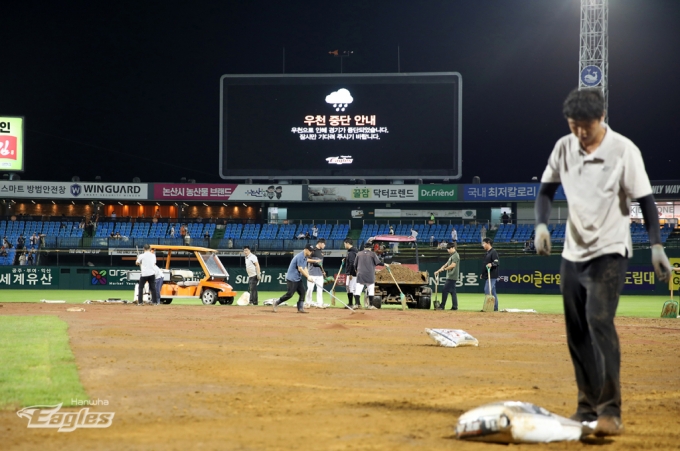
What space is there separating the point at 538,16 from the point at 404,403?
5104cm

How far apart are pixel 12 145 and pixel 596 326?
4527 cm

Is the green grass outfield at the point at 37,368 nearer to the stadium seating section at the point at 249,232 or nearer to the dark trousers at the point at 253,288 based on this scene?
the dark trousers at the point at 253,288

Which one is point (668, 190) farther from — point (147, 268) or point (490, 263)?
point (147, 268)

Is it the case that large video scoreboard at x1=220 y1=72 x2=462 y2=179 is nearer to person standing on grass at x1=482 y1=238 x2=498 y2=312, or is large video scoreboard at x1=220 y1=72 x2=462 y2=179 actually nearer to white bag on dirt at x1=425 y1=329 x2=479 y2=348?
person standing on grass at x1=482 y1=238 x2=498 y2=312

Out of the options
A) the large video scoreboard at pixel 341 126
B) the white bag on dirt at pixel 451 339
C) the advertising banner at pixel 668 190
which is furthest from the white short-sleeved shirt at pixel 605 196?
the advertising banner at pixel 668 190

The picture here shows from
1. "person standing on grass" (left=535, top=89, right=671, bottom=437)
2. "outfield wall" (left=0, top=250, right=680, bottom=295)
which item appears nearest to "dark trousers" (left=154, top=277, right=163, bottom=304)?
"outfield wall" (left=0, top=250, right=680, bottom=295)

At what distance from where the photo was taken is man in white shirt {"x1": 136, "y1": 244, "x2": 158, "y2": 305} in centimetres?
2358

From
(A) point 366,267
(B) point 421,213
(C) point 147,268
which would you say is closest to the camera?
(A) point 366,267

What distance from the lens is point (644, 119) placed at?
191 feet

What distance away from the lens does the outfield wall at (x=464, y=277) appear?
35.7m

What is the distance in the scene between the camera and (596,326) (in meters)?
5.07

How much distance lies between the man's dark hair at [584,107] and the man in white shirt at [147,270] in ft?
64.1

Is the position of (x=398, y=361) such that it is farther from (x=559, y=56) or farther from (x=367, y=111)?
(x=559, y=56)
